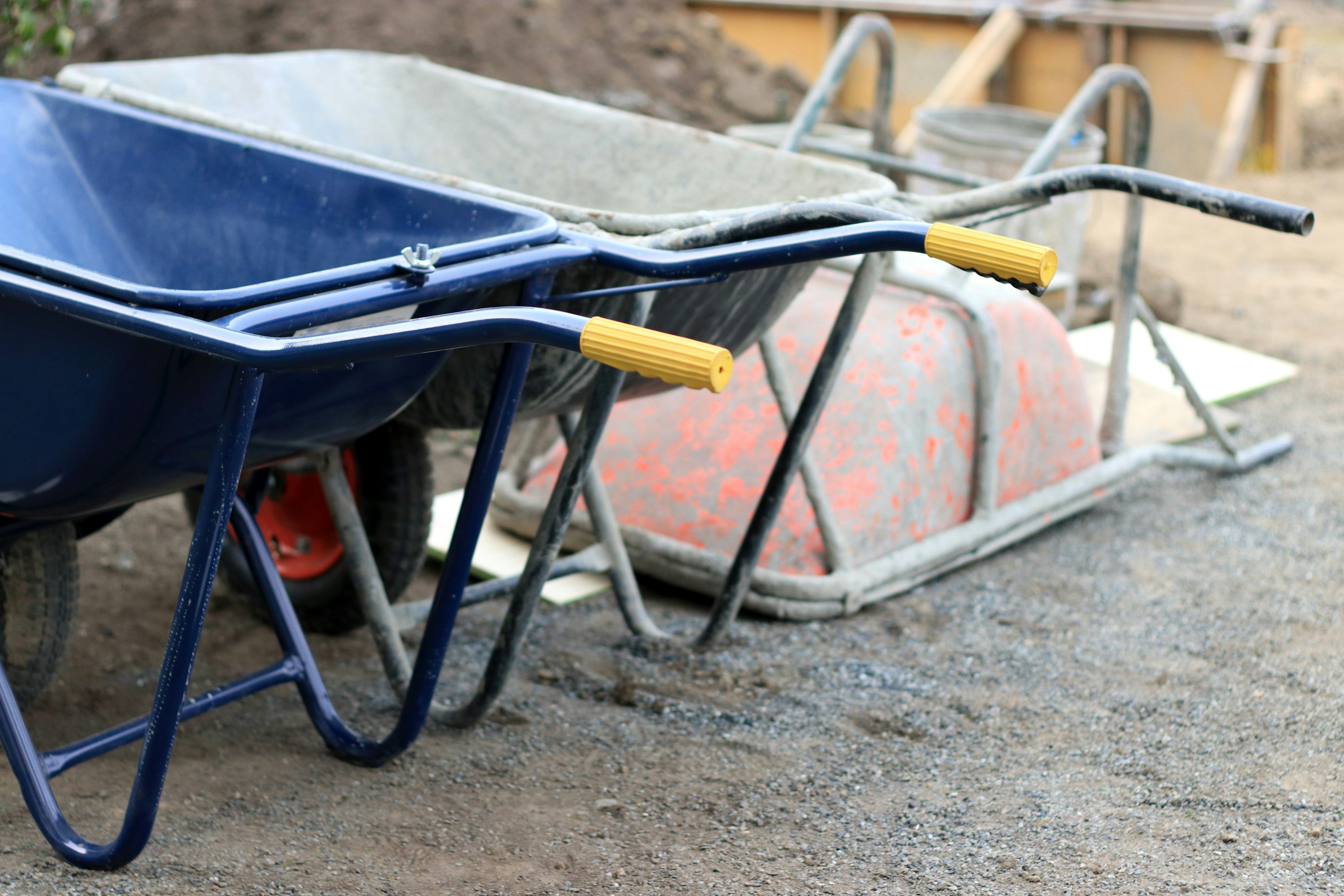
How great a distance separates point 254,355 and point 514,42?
5.83 m

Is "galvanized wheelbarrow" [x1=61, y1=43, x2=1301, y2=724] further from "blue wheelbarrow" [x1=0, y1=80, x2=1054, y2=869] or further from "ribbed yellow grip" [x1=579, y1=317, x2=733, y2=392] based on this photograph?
"ribbed yellow grip" [x1=579, y1=317, x2=733, y2=392]

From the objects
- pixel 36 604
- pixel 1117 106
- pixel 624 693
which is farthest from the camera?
pixel 1117 106

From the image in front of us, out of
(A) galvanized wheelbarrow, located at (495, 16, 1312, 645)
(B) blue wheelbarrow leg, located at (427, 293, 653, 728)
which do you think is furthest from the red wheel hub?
(B) blue wheelbarrow leg, located at (427, 293, 653, 728)

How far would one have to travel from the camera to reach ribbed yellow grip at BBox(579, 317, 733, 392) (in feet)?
4.19

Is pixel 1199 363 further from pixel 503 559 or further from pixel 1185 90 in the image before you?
pixel 1185 90

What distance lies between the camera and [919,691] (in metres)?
2.67

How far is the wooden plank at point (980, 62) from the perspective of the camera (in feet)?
24.5

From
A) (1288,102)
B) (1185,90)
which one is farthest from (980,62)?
(1288,102)

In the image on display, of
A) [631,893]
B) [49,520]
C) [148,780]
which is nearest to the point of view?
[148,780]

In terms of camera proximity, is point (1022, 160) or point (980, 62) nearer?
point (1022, 160)

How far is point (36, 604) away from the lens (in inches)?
91.9

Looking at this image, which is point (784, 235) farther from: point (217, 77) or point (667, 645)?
point (217, 77)

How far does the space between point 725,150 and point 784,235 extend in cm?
92

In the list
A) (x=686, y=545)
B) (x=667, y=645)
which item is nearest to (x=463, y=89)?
(x=686, y=545)
